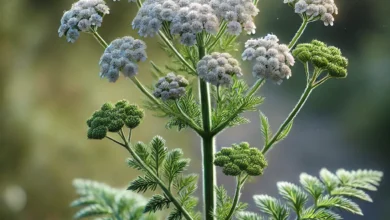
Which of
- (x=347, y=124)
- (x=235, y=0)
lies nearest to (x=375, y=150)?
(x=347, y=124)

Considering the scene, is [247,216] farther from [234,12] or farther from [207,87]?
[234,12]

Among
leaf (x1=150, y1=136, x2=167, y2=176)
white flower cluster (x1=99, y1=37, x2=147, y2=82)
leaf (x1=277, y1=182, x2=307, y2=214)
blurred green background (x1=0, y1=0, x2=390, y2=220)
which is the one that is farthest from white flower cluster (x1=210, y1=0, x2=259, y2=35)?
blurred green background (x1=0, y1=0, x2=390, y2=220)

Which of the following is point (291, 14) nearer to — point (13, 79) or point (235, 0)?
point (235, 0)

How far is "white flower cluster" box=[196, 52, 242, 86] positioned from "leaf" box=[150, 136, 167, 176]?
197mm

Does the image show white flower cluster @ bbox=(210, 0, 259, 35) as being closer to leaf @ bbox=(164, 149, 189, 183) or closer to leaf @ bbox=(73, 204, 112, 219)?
leaf @ bbox=(164, 149, 189, 183)

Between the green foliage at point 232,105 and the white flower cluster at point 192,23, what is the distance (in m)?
0.13

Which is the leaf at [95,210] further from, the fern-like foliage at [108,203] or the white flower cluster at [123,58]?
the white flower cluster at [123,58]

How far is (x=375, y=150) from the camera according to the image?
4.58 feet

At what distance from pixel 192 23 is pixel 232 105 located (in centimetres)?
17

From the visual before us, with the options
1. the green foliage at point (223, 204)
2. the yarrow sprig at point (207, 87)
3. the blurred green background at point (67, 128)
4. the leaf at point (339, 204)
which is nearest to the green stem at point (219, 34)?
the yarrow sprig at point (207, 87)

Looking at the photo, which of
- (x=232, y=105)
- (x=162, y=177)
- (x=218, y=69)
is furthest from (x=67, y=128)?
(x=218, y=69)

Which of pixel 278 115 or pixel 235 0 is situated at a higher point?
pixel 278 115

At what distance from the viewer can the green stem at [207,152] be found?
0.76 metres

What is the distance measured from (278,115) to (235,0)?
30.2 inches
